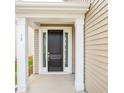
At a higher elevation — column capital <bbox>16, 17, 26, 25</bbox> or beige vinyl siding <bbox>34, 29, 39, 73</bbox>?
column capital <bbox>16, 17, 26, 25</bbox>

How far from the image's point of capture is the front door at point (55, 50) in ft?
31.1

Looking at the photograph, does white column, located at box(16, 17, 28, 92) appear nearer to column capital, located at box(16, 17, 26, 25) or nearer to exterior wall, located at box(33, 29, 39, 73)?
column capital, located at box(16, 17, 26, 25)

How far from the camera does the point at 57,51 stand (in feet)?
31.4

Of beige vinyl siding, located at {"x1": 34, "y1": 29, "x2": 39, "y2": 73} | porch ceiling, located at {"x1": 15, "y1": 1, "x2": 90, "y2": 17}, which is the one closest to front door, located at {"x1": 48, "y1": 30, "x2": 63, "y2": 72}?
beige vinyl siding, located at {"x1": 34, "y1": 29, "x2": 39, "y2": 73}

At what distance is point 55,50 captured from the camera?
376 inches

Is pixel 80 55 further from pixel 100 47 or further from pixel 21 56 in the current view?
pixel 100 47

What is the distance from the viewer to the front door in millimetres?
9484

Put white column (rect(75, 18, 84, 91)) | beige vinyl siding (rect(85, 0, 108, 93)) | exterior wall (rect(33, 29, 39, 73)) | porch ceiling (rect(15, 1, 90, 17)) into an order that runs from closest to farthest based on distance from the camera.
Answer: beige vinyl siding (rect(85, 0, 108, 93))
porch ceiling (rect(15, 1, 90, 17))
white column (rect(75, 18, 84, 91))
exterior wall (rect(33, 29, 39, 73))

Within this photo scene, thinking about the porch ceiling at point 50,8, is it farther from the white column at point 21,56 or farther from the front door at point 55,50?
the front door at point 55,50

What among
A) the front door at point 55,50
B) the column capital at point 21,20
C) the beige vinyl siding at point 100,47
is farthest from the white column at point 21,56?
the front door at point 55,50
